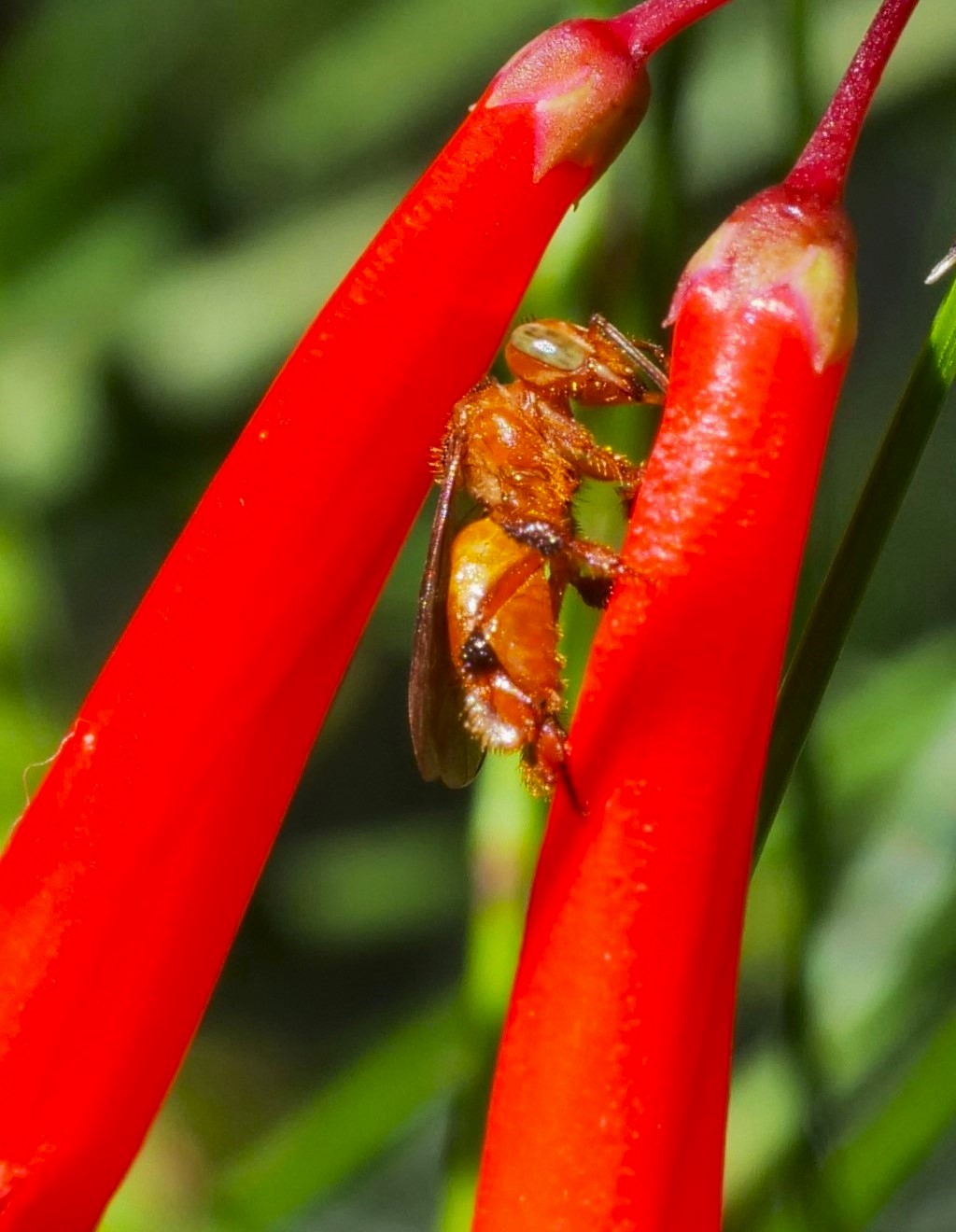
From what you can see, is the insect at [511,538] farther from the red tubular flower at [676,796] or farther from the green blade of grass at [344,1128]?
the green blade of grass at [344,1128]

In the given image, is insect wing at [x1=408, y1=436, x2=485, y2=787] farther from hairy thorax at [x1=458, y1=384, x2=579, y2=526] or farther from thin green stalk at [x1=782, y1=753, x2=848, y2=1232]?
thin green stalk at [x1=782, y1=753, x2=848, y2=1232]

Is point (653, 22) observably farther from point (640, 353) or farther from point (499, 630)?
point (499, 630)

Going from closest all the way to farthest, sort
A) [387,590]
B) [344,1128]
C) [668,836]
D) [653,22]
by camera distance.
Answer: [668,836], [653,22], [344,1128], [387,590]

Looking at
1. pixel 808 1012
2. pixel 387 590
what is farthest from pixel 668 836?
pixel 387 590

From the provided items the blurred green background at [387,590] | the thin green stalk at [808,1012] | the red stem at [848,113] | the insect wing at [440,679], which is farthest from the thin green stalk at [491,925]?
the red stem at [848,113]

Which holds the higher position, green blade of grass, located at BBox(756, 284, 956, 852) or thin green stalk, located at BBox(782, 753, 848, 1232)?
green blade of grass, located at BBox(756, 284, 956, 852)

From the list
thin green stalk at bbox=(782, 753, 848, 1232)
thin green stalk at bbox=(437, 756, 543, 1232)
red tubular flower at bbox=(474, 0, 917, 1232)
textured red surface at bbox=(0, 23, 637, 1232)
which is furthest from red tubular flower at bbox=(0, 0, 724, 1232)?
thin green stalk at bbox=(782, 753, 848, 1232)
